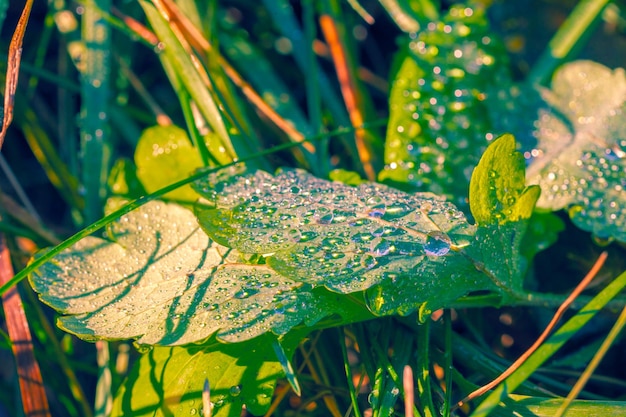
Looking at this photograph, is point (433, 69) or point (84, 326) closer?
point (84, 326)

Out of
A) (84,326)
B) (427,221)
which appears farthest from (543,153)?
(84,326)

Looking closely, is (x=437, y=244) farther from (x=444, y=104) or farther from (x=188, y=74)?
(x=188, y=74)

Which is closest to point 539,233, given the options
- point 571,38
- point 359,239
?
point 359,239

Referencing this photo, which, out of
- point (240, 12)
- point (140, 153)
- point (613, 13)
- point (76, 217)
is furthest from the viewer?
point (240, 12)

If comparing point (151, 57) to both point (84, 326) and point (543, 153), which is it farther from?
point (543, 153)

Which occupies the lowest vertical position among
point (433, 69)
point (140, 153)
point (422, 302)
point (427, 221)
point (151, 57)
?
point (422, 302)

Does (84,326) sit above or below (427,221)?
below

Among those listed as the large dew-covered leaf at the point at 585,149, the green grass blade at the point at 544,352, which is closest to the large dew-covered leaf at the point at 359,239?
the green grass blade at the point at 544,352
